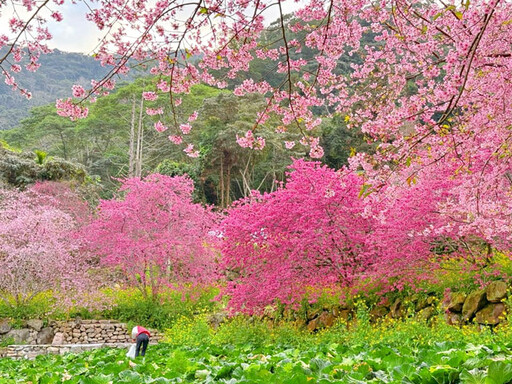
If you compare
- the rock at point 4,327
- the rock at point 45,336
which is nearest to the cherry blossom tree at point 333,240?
the rock at point 45,336

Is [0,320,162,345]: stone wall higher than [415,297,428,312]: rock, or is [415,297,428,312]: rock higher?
[415,297,428,312]: rock

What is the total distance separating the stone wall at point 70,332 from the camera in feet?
41.0

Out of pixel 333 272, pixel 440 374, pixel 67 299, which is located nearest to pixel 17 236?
pixel 67 299

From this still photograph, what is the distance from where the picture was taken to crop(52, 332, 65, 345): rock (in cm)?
1255

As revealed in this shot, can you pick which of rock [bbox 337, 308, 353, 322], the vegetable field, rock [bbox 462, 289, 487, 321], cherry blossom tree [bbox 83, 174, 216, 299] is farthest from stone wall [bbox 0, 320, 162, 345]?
the vegetable field

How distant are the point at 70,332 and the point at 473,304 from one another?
1062 cm

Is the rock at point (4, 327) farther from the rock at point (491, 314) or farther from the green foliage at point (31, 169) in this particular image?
the rock at point (491, 314)

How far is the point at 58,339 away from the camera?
12656 mm

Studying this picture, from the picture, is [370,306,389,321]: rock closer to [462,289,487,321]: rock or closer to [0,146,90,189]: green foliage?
[462,289,487,321]: rock

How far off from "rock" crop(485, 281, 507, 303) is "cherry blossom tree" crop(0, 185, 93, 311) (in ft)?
33.4

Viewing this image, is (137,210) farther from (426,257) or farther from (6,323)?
(426,257)

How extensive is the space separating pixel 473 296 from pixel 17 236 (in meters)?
11.2

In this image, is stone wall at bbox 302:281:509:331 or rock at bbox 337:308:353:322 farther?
rock at bbox 337:308:353:322

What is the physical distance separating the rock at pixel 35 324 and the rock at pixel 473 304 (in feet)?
35.4
